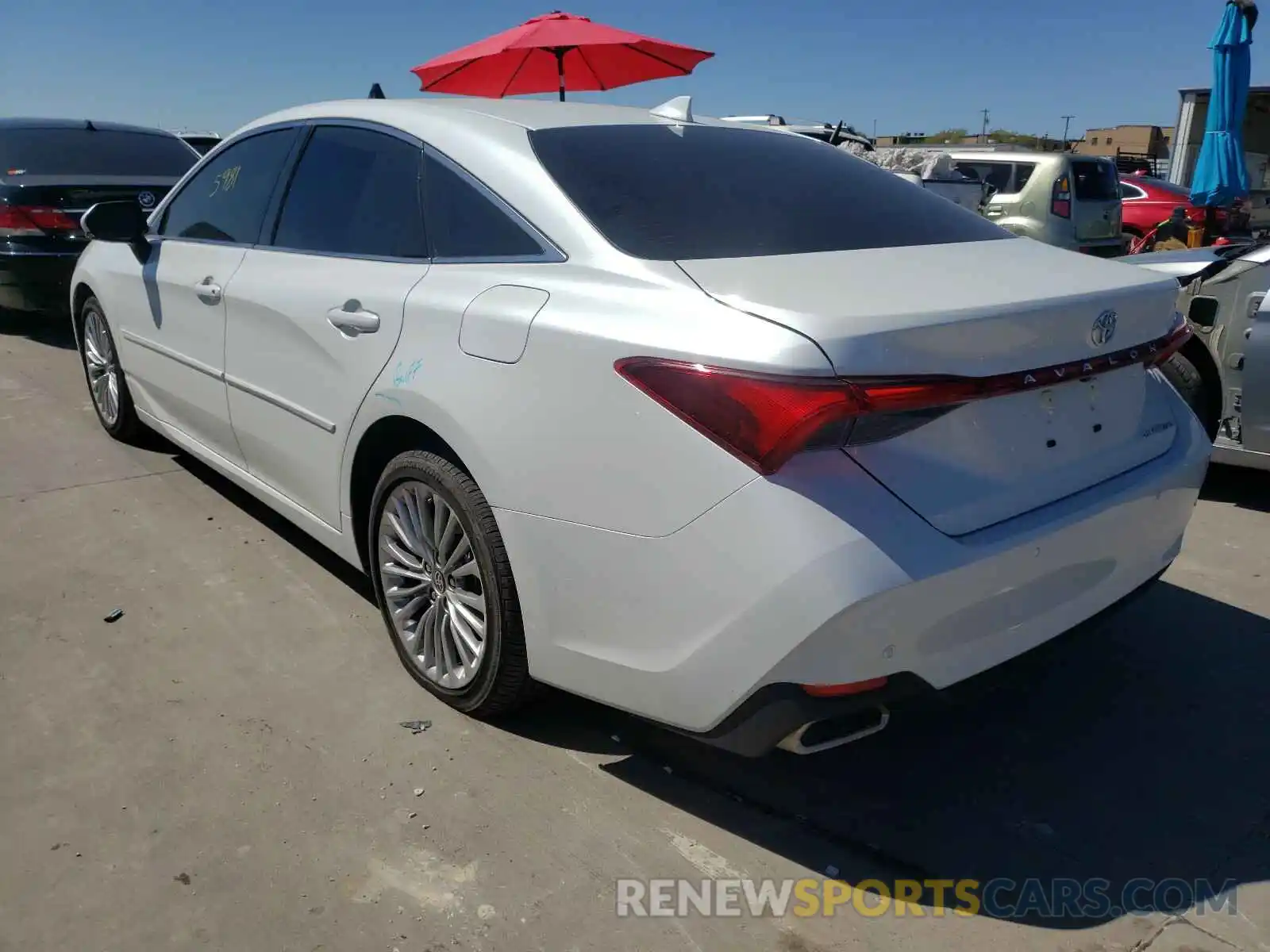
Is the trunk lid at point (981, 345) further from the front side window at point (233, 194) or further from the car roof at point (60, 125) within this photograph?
the car roof at point (60, 125)

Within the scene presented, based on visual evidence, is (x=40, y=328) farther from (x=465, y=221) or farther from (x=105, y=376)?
(x=465, y=221)

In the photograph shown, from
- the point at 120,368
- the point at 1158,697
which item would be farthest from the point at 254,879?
the point at 120,368

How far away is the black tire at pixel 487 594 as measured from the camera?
2484mm

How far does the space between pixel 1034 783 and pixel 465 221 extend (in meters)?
2.06

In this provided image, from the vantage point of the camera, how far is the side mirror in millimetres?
4176

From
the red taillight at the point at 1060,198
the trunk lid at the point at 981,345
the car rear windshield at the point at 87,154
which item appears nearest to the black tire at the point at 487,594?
the trunk lid at the point at 981,345

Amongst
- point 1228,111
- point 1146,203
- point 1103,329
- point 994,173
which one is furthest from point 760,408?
point 1146,203

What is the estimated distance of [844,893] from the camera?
221 centimetres

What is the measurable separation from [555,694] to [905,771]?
3.17ft

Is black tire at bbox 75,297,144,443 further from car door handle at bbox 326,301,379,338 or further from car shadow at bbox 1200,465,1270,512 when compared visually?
car shadow at bbox 1200,465,1270,512

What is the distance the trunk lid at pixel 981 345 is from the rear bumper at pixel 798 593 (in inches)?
2.7

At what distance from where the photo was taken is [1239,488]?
16.2 feet

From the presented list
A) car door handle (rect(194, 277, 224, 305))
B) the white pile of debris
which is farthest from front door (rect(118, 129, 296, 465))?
the white pile of debris

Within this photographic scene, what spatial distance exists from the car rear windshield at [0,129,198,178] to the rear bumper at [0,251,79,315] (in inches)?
26.6
